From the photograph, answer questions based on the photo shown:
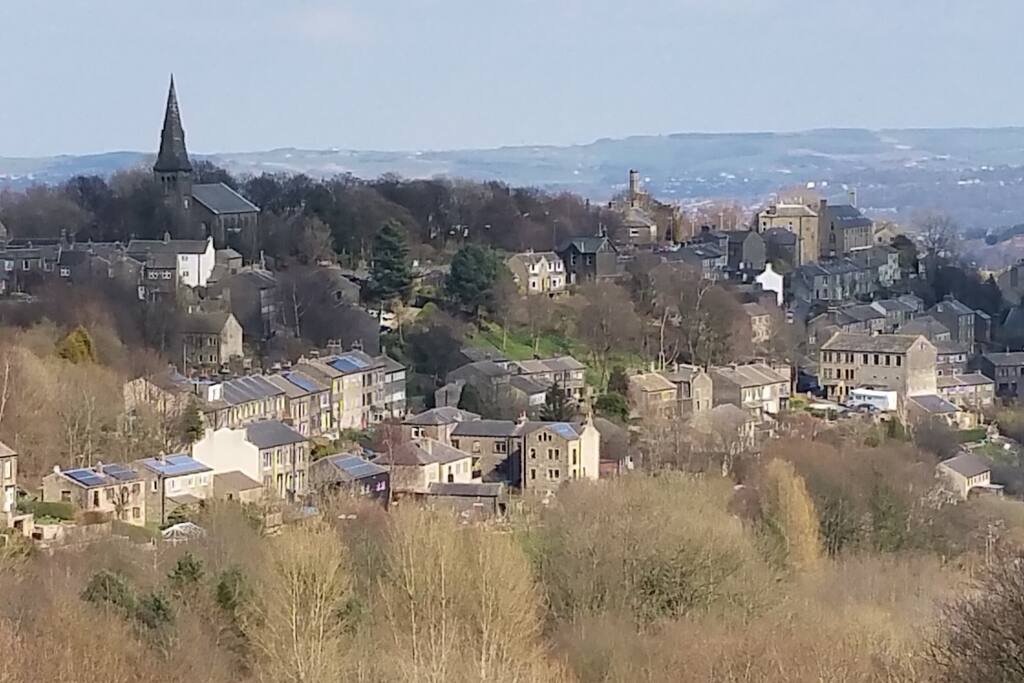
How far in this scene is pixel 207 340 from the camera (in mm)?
30297

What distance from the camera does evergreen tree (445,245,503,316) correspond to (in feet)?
111

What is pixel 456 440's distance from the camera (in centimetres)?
2791

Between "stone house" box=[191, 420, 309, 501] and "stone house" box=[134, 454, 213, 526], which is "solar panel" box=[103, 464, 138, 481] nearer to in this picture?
"stone house" box=[134, 454, 213, 526]

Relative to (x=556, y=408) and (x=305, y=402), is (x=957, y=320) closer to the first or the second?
(x=556, y=408)

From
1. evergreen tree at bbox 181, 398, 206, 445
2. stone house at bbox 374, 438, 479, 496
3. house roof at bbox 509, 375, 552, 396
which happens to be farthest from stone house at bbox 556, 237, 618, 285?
evergreen tree at bbox 181, 398, 206, 445

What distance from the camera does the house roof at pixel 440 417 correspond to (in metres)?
28.1

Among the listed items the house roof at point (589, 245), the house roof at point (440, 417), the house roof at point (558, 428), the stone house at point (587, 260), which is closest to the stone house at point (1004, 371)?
the stone house at point (587, 260)

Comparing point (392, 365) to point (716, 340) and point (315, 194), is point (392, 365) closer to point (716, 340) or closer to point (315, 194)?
point (716, 340)

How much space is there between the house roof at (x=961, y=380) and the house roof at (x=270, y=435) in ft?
49.4

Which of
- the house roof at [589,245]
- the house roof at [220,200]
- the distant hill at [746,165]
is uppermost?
the house roof at [220,200]

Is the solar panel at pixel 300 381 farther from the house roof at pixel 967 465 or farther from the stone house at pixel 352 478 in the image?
the house roof at pixel 967 465

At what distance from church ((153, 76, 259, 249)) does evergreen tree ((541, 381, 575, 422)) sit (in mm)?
10213

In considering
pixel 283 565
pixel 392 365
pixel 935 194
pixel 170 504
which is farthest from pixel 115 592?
pixel 935 194

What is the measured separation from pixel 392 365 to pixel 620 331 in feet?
18.9
